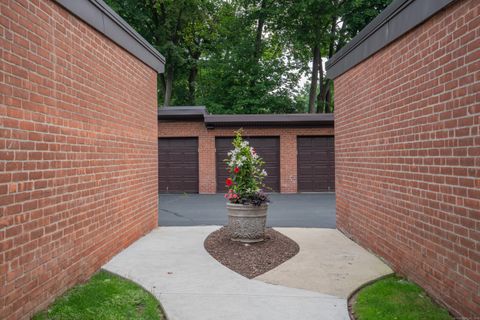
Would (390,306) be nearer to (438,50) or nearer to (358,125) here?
(438,50)

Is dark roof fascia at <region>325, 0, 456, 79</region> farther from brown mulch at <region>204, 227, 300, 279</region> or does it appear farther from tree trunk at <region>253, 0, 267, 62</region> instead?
tree trunk at <region>253, 0, 267, 62</region>

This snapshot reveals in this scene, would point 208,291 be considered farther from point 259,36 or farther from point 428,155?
point 259,36

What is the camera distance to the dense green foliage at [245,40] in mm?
25734

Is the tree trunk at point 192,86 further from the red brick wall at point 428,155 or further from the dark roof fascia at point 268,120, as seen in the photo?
the red brick wall at point 428,155

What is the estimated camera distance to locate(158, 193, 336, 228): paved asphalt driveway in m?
10.7

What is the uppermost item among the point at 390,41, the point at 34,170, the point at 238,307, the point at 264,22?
the point at 264,22

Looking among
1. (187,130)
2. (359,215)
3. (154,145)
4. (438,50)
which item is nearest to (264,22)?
(187,130)

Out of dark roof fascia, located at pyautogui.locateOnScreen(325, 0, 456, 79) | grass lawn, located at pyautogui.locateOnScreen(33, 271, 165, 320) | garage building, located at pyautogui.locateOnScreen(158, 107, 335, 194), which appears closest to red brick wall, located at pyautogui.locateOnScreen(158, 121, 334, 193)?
garage building, located at pyautogui.locateOnScreen(158, 107, 335, 194)

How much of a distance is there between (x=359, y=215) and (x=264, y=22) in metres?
23.7

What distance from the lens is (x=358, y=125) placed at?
7.93 metres

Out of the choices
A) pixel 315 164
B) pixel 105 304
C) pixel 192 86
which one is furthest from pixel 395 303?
pixel 192 86

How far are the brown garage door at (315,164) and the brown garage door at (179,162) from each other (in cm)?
461

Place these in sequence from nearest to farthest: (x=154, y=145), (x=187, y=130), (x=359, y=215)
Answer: (x=359, y=215), (x=154, y=145), (x=187, y=130)

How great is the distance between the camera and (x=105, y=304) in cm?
446
